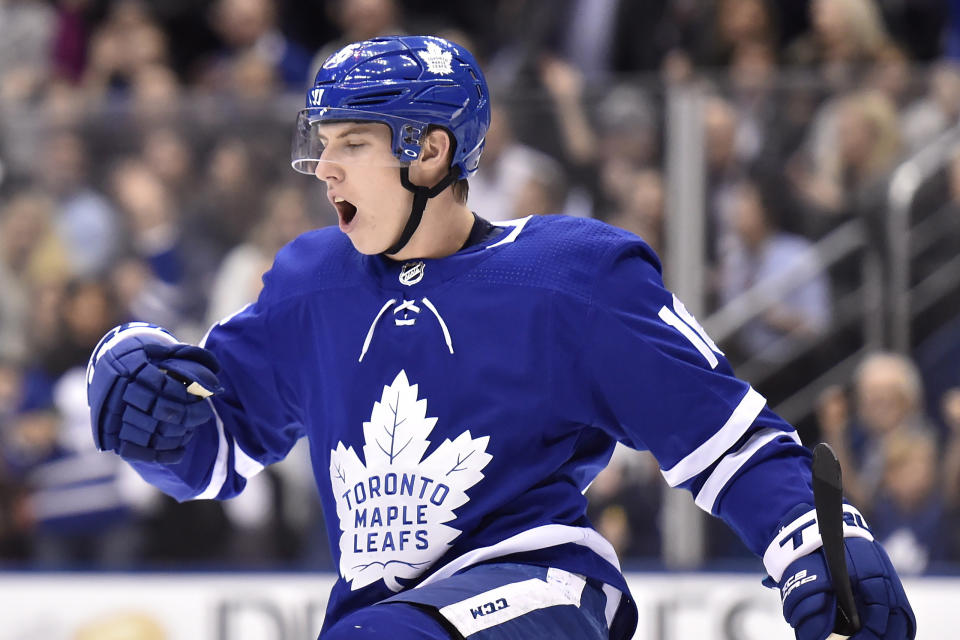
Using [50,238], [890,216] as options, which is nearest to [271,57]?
[50,238]

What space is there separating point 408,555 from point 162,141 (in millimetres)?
3309

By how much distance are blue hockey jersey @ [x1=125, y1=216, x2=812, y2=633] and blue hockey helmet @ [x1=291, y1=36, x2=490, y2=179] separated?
23 cm

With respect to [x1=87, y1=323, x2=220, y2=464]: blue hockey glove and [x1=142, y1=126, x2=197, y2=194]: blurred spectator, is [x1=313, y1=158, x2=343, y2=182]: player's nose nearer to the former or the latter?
[x1=87, y1=323, x2=220, y2=464]: blue hockey glove

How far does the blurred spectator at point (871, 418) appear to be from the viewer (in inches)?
179

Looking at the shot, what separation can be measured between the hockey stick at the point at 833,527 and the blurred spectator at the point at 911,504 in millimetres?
2529

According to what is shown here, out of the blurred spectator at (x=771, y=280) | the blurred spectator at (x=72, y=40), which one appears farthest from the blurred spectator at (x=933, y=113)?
the blurred spectator at (x=72, y=40)

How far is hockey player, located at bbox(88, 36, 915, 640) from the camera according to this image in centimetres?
230

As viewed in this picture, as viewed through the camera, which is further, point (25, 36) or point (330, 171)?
point (25, 36)

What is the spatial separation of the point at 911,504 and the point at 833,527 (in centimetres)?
258

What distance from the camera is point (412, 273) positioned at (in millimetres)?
2467

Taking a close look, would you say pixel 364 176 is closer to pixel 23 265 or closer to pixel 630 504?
→ pixel 630 504

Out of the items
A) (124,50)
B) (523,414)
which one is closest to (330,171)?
(523,414)

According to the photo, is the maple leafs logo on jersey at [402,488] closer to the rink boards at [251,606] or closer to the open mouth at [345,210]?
the open mouth at [345,210]

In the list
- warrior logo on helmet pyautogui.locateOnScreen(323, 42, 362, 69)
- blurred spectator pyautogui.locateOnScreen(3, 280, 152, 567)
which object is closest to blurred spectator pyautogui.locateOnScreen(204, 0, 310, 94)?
blurred spectator pyautogui.locateOnScreen(3, 280, 152, 567)
